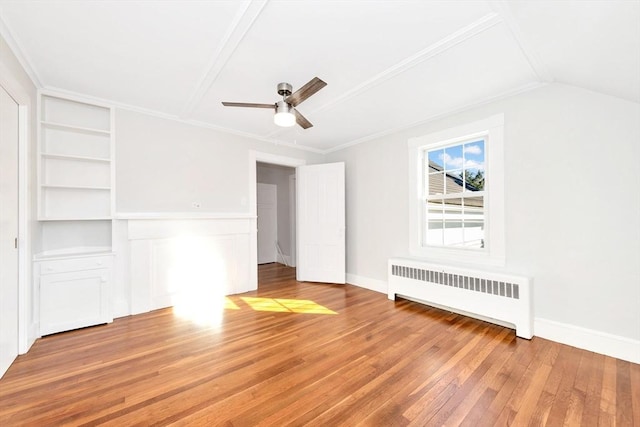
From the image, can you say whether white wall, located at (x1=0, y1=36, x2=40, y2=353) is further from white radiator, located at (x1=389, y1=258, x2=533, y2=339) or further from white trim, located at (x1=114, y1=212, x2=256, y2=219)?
white radiator, located at (x1=389, y1=258, x2=533, y2=339)

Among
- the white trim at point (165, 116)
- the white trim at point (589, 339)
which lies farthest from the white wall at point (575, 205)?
the white trim at point (165, 116)

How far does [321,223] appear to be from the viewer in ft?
14.9

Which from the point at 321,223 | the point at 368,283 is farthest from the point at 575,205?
the point at 321,223

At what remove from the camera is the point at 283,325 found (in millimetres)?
2738

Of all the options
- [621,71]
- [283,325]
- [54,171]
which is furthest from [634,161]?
[54,171]

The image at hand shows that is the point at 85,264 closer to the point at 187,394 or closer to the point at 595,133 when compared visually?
the point at 187,394

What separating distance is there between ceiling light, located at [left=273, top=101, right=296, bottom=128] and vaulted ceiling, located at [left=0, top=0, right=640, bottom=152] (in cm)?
31

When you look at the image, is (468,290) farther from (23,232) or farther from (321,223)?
(23,232)

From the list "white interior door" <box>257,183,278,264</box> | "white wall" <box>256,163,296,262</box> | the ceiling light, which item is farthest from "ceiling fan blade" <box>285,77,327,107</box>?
"white interior door" <box>257,183,278,264</box>

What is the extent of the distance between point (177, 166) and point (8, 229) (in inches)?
68.6

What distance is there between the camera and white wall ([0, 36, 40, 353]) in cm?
202

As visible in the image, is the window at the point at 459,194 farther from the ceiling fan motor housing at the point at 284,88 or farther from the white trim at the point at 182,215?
the white trim at the point at 182,215

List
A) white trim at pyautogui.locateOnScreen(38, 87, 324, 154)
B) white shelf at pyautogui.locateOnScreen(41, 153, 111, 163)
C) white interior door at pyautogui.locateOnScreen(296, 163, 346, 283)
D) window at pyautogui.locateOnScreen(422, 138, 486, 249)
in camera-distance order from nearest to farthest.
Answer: white shelf at pyautogui.locateOnScreen(41, 153, 111, 163), white trim at pyautogui.locateOnScreen(38, 87, 324, 154), window at pyautogui.locateOnScreen(422, 138, 486, 249), white interior door at pyautogui.locateOnScreen(296, 163, 346, 283)

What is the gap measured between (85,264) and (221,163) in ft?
6.54
